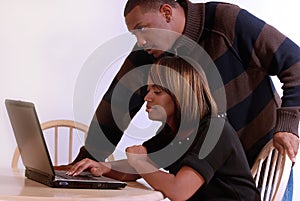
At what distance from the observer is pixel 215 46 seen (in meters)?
1.59

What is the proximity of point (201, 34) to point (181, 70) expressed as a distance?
255 mm

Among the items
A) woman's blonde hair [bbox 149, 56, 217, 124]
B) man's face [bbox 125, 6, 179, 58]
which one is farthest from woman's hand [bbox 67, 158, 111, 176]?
Result: man's face [bbox 125, 6, 179, 58]

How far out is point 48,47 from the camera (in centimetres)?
231

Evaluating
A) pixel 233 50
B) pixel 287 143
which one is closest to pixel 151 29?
pixel 233 50

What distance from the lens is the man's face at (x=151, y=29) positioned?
153 centimetres

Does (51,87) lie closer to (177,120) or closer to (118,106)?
(118,106)

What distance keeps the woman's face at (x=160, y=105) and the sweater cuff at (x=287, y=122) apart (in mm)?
286

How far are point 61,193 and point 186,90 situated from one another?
0.43 metres

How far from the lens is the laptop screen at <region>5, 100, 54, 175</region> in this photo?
4.01ft

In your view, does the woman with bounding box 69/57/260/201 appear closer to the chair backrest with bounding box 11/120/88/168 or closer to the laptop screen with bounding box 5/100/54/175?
the laptop screen with bounding box 5/100/54/175

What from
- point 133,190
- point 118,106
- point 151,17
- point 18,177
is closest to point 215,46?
point 151,17

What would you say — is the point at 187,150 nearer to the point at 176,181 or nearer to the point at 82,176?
the point at 176,181

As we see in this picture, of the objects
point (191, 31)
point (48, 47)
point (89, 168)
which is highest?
point (191, 31)

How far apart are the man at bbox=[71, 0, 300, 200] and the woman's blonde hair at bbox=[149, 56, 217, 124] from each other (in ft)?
0.55
